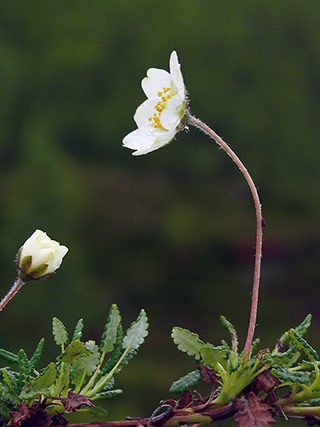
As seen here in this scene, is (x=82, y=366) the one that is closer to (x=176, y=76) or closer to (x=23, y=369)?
(x=23, y=369)

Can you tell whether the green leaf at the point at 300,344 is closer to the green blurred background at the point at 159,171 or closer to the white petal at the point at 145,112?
the white petal at the point at 145,112

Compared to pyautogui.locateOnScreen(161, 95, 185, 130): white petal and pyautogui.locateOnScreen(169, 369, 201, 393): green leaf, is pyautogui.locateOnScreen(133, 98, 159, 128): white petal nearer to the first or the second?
pyautogui.locateOnScreen(161, 95, 185, 130): white petal

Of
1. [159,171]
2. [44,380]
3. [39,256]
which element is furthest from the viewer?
[159,171]

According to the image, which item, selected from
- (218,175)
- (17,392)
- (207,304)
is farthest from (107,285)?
(17,392)

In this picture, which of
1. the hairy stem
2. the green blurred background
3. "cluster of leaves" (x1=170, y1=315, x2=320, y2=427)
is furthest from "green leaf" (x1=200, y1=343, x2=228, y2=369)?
the green blurred background

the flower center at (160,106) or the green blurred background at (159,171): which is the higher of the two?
the green blurred background at (159,171)

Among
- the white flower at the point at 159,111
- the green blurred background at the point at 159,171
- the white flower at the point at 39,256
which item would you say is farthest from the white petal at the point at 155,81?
the green blurred background at the point at 159,171

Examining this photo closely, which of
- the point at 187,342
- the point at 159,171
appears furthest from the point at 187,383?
the point at 159,171
